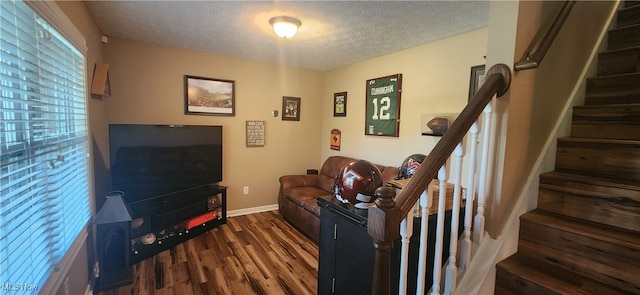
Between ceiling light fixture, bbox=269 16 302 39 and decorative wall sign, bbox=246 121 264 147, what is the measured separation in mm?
1792

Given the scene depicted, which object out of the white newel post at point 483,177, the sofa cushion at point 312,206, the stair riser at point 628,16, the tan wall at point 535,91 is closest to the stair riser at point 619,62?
the tan wall at point 535,91

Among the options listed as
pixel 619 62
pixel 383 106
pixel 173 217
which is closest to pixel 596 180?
pixel 619 62

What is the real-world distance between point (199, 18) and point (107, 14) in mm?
774

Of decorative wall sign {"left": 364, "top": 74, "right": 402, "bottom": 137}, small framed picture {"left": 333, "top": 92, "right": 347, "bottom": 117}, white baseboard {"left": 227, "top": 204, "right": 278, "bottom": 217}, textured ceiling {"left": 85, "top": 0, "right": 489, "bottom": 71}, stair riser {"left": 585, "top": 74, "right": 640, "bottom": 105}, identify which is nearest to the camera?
stair riser {"left": 585, "top": 74, "right": 640, "bottom": 105}

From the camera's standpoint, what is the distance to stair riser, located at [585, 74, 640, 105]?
4.98ft

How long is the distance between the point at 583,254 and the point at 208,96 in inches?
146

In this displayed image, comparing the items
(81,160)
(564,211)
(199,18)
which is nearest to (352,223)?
(564,211)

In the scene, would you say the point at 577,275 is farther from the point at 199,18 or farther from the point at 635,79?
the point at 199,18

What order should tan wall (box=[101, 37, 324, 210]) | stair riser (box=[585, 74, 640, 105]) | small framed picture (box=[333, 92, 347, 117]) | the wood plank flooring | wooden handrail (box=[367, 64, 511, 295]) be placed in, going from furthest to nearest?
small framed picture (box=[333, 92, 347, 117]) < tan wall (box=[101, 37, 324, 210]) < the wood plank flooring < stair riser (box=[585, 74, 640, 105]) < wooden handrail (box=[367, 64, 511, 295])

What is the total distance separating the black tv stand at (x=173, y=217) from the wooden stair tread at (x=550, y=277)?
2.89m

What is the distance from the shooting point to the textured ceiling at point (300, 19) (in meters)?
2.07

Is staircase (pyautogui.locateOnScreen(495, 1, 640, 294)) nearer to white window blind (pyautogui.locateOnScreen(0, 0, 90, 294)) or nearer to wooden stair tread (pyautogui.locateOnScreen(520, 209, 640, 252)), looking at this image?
wooden stair tread (pyautogui.locateOnScreen(520, 209, 640, 252))

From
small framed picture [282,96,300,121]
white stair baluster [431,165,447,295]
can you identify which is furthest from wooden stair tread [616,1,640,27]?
small framed picture [282,96,300,121]

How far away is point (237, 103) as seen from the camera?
3.77 m
